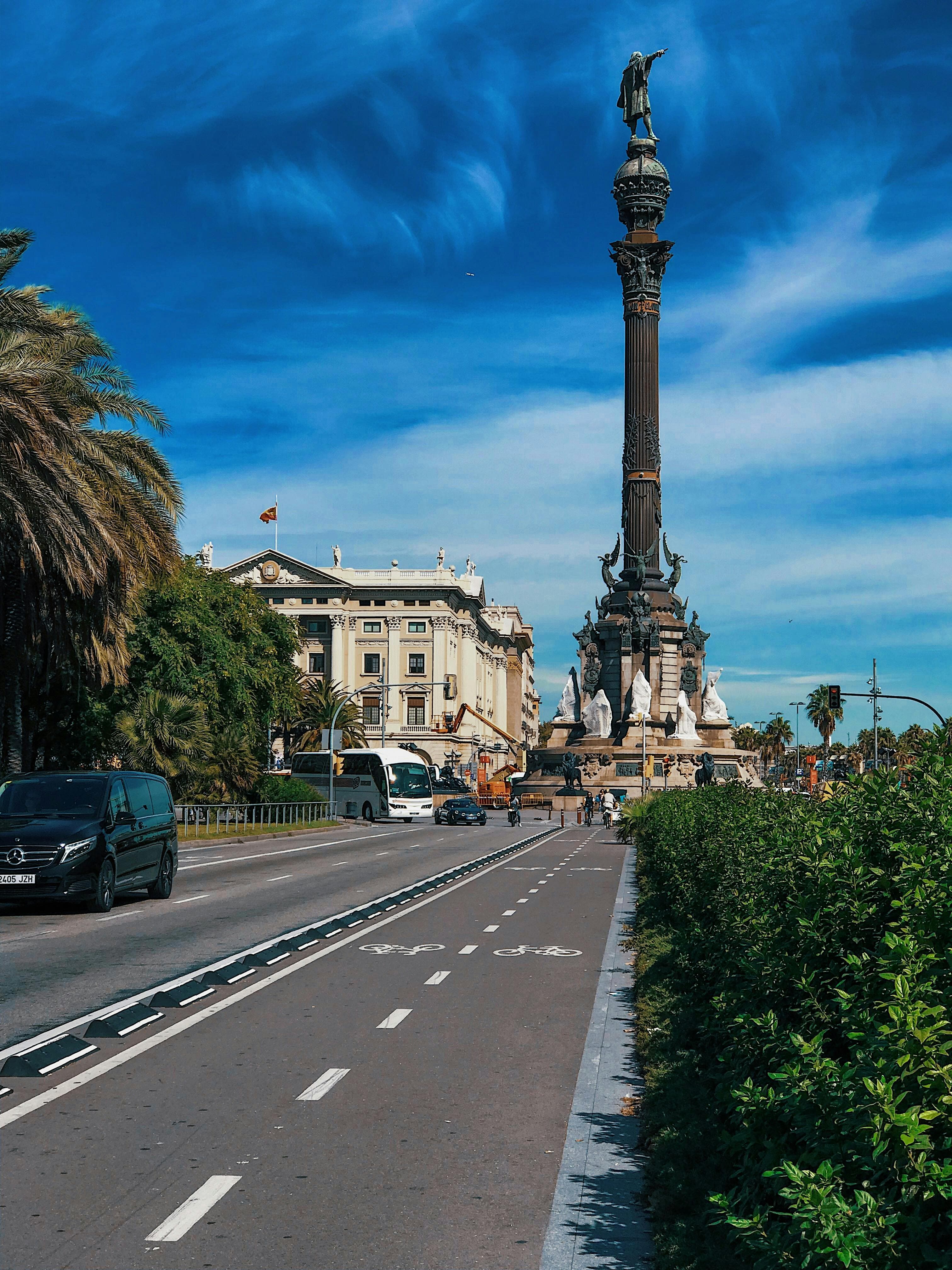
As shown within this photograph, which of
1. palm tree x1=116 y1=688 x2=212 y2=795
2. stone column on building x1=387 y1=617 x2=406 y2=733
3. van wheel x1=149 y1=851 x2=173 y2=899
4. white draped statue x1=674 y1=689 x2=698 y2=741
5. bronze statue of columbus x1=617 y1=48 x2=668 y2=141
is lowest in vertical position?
van wheel x1=149 y1=851 x2=173 y2=899

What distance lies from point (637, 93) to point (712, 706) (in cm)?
4078

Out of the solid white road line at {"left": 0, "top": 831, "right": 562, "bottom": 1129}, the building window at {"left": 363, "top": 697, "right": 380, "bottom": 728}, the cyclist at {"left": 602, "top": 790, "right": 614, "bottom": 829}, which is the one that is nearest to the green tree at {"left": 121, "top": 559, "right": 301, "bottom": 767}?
the cyclist at {"left": 602, "top": 790, "right": 614, "bottom": 829}

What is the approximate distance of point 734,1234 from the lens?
3.79 m

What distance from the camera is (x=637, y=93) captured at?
8731 centimetres

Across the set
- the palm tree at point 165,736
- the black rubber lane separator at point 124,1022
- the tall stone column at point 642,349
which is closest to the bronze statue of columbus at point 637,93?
the tall stone column at point 642,349

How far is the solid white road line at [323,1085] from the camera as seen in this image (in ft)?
26.3

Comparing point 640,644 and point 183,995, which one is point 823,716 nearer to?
point 640,644

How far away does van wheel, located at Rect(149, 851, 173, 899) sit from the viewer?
2023cm

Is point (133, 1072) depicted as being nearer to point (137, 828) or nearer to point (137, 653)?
point (137, 828)

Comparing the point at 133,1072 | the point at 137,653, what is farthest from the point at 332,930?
the point at 137,653

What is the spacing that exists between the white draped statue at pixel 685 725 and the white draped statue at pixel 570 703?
270 inches

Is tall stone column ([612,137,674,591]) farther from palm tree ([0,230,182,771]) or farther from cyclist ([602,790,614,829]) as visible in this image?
palm tree ([0,230,182,771])

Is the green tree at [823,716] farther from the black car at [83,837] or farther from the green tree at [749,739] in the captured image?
the black car at [83,837]

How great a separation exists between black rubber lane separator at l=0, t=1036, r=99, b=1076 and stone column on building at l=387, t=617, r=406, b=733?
377ft
